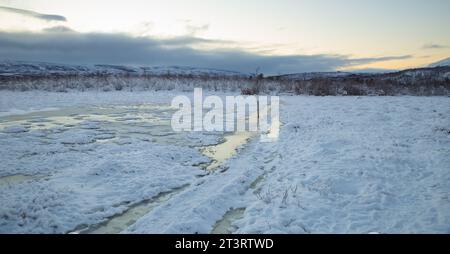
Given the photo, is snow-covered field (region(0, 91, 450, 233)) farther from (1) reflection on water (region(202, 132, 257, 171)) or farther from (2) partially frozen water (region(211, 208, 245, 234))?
(1) reflection on water (region(202, 132, 257, 171))

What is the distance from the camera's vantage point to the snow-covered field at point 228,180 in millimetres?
4484

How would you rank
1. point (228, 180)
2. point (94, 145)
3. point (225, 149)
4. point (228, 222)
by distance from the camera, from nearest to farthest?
point (228, 222)
point (228, 180)
point (94, 145)
point (225, 149)

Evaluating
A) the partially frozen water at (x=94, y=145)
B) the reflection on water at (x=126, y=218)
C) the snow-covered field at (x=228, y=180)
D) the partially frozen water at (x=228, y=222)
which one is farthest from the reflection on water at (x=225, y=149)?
the partially frozen water at (x=228, y=222)

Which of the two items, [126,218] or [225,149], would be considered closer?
[126,218]

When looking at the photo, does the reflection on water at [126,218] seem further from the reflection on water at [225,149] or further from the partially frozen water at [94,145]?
the reflection on water at [225,149]

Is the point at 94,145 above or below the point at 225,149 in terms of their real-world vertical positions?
above

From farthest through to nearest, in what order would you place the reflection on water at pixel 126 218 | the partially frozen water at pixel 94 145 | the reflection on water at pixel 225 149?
the reflection on water at pixel 225 149, the partially frozen water at pixel 94 145, the reflection on water at pixel 126 218

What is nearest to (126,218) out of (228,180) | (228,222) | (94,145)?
(228,222)

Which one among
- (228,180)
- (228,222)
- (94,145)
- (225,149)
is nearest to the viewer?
(228,222)

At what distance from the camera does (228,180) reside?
628 centimetres

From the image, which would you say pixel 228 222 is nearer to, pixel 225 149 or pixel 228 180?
pixel 228 180
